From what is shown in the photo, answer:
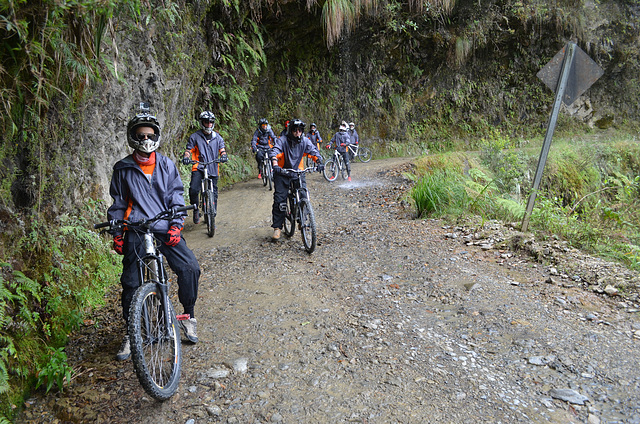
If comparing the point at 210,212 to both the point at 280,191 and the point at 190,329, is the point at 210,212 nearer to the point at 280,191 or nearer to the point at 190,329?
the point at 280,191

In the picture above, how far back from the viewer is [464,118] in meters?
25.8

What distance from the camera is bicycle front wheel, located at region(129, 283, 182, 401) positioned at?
2.83 m

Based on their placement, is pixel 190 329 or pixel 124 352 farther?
pixel 190 329

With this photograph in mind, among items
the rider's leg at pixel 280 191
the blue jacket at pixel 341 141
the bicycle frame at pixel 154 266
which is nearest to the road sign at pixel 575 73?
the rider's leg at pixel 280 191

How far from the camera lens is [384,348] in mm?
3887

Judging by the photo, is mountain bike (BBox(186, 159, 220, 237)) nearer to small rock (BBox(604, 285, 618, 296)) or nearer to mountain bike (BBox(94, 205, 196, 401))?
mountain bike (BBox(94, 205, 196, 401))

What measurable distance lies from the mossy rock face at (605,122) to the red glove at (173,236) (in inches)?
1228

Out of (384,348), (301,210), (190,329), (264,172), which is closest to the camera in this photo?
(384,348)

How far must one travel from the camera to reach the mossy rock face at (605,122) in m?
27.0

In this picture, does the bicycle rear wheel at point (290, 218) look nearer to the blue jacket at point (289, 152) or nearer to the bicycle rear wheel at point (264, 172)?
the blue jacket at point (289, 152)

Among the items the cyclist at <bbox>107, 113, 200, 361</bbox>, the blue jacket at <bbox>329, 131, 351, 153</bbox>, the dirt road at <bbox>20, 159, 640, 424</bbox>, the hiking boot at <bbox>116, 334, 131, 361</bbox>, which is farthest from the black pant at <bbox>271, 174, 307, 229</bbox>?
the blue jacket at <bbox>329, 131, 351, 153</bbox>

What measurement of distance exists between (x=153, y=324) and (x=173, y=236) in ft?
2.51

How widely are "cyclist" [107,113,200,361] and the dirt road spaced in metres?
0.75

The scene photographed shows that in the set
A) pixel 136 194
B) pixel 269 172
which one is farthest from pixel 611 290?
pixel 269 172
